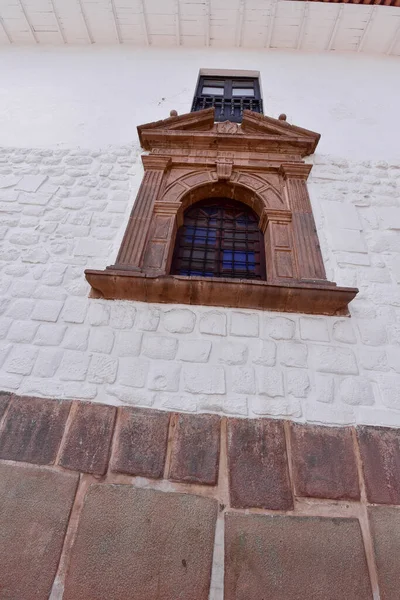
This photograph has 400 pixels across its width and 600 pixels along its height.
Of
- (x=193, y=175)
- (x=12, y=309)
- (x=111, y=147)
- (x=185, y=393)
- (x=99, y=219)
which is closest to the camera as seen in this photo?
(x=185, y=393)

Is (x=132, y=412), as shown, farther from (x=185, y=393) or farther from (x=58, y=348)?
(x=58, y=348)

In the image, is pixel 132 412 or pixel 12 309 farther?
pixel 12 309

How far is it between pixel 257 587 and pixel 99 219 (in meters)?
2.72

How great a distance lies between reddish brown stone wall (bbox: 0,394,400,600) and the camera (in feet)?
4.80

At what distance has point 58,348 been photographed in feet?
7.10

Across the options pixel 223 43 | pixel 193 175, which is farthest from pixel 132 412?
pixel 223 43

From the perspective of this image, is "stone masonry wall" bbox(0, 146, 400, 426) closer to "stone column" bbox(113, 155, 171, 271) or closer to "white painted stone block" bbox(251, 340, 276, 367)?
"white painted stone block" bbox(251, 340, 276, 367)

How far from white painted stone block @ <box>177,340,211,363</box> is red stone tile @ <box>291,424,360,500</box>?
0.67 m

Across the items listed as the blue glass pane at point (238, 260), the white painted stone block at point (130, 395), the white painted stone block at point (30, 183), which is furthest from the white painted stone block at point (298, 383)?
the white painted stone block at point (30, 183)

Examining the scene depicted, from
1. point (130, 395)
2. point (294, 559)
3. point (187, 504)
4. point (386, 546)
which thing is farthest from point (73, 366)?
point (386, 546)

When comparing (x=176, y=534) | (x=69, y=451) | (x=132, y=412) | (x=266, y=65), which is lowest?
(x=176, y=534)

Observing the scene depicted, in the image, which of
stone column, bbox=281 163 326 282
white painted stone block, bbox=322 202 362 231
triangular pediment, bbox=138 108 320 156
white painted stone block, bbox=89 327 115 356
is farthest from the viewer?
triangular pediment, bbox=138 108 320 156

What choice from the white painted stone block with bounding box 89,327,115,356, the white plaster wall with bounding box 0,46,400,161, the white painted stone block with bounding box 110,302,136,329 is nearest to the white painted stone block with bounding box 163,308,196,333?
the white painted stone block with bounding box 110,302,136,329

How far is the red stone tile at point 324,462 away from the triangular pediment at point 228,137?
2.76m
